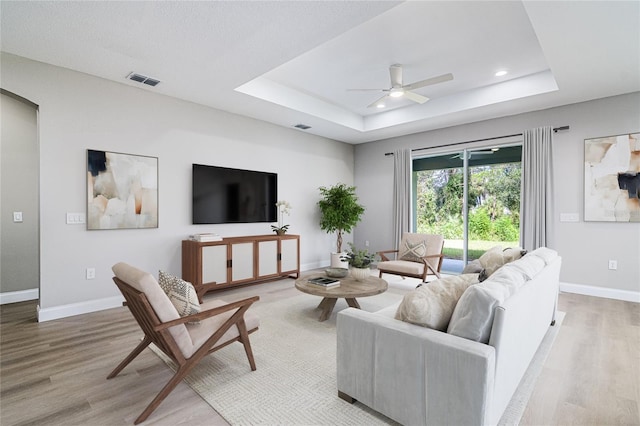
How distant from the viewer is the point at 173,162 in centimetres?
438

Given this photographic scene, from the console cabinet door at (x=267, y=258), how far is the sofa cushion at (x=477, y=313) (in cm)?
367

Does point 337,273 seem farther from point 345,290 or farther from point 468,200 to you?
point 468,200

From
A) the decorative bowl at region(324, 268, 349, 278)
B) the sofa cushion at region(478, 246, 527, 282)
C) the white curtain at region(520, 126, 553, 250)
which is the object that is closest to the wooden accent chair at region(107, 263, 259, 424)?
the decorative bowl at region(324, 268, 349, 278)

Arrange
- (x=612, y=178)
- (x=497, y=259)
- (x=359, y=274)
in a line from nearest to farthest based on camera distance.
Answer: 1. (x=497, y=259)
2. (x=359, y=274)
3. (x=612, y=178)

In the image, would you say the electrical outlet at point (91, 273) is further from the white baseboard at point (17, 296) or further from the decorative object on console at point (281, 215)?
the decorative object on console at point (281, 215)

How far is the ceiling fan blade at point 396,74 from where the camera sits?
386 centimetres

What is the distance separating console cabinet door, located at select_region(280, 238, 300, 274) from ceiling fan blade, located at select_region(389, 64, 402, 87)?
2.93m

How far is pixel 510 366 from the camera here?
1.72 meters

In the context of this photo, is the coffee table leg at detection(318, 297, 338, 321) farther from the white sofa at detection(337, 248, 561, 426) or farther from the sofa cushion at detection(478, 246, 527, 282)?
the sofa cushion at detection(478, 246, 527, 282)

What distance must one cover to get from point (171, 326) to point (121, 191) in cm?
274

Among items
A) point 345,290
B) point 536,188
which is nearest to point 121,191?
point 345,290

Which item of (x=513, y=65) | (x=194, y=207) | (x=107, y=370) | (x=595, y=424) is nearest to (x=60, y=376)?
(x=107, y=370)

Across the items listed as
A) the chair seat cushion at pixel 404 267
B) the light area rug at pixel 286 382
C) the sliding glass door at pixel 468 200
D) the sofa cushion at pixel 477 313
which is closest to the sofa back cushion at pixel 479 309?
the sofa cushion at pixel 477 313

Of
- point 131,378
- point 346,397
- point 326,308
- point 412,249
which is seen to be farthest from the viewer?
point 412,249
